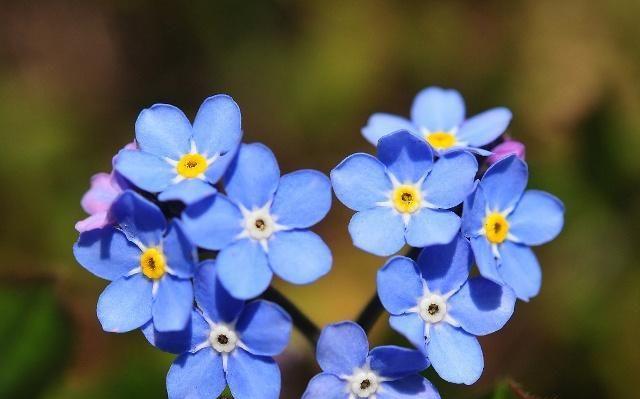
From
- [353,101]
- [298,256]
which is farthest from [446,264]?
[353,101]

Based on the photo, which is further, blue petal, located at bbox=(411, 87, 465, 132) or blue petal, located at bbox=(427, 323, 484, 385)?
blue petal, located at bbox=(411, 87, 465, 132)

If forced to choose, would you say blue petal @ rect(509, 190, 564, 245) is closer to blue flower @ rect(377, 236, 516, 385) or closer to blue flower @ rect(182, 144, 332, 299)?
blue flower @ rect(377, 236, 516, 385)

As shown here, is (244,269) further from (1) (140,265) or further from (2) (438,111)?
(2) (438,111)

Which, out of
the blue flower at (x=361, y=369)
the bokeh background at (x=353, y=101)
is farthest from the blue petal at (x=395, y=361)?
the bokeh background at (x=353, y=101)

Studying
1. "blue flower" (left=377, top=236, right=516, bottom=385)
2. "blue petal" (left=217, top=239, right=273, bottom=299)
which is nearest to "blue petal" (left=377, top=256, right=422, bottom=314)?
"blue flower" (left=377, top=236, right=516, bottom=385)

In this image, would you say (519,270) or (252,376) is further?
(519,270)

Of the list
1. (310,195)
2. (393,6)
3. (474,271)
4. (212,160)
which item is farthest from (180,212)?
(393,6)
